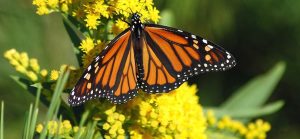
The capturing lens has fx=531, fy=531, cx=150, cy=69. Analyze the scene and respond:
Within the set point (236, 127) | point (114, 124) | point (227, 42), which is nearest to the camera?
point (114, 124)

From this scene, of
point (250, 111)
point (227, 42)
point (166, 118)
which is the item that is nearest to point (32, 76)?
point (166, 118)

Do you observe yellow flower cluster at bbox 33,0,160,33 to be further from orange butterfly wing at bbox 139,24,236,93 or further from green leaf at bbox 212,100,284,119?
green leaf at bbox 212,100,284,119

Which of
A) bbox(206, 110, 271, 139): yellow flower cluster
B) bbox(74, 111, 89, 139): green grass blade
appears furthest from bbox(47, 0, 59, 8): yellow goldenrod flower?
bbox(206, 110, 271, 139): yellow flower cluster

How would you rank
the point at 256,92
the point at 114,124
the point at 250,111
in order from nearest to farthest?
the point at 114,124, the point at 250,111, the point at 256,92

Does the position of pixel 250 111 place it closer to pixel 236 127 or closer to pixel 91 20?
pixel 236 127

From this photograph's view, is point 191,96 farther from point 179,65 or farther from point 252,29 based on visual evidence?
point 252,29

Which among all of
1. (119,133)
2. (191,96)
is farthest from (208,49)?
(119,133)

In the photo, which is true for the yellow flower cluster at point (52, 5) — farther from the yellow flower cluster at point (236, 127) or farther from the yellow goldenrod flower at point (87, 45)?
the yellow flower cluster at point (236, 127)
